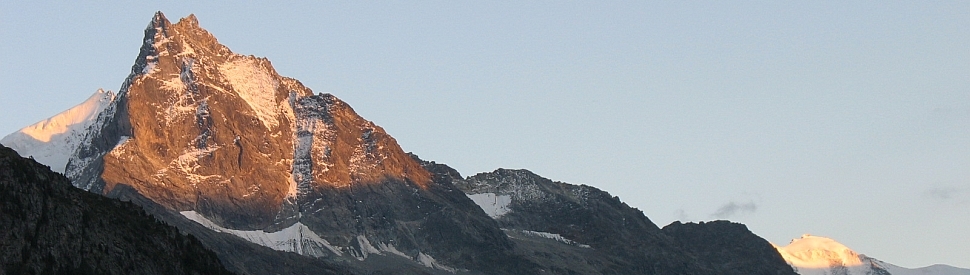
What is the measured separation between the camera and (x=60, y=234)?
18838cm

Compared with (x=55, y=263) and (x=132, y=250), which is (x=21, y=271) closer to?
(x=55, y=263)

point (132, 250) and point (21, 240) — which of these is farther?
point (132, 250)

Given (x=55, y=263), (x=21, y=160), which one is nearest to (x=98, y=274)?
(x=55, y=263)

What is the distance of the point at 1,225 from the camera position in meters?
183

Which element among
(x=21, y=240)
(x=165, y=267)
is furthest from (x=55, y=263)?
(x=165, y=267)

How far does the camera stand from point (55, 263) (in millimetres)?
183250

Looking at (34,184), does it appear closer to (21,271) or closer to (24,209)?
(24,209)

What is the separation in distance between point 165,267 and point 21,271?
22915mm

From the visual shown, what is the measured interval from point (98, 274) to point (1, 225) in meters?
10.4

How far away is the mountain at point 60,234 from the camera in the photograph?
7180 inches

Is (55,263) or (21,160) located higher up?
(21,160)

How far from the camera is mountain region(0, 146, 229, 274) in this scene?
182 metres

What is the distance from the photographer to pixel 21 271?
176 meters

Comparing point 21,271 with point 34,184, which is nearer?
point 21,271
